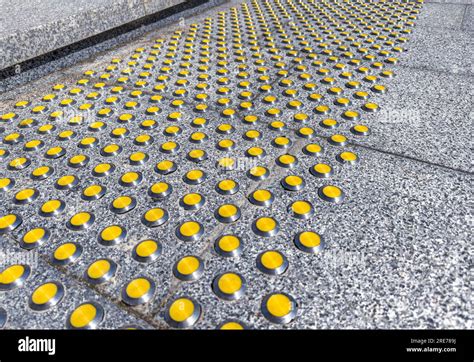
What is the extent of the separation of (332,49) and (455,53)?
1361mm

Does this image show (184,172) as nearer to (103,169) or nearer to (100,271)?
(103,169)

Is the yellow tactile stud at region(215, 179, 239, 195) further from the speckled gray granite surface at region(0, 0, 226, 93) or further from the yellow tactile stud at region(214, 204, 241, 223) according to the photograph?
the speckled gray granite surface at region(0, 0, 226, 93)

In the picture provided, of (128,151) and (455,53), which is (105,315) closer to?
(128,151)

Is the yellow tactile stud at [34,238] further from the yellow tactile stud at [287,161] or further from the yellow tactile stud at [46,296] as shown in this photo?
the yellow tactile stud at [287,161]

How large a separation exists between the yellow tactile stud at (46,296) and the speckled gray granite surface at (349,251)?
40 millimetres

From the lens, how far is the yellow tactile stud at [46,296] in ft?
5.40

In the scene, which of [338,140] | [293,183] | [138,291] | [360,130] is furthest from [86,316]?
[360,130]

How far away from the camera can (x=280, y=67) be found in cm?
392

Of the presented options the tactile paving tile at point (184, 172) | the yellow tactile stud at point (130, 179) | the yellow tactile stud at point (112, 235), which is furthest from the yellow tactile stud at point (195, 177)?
the yellow tactile stud at point (112, 235)

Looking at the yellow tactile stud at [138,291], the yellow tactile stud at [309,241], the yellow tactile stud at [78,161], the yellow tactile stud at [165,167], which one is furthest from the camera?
the yellow tactile stud at [78,161]

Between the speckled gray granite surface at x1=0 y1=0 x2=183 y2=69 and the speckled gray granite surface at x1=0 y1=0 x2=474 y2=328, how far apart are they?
68.2 inches

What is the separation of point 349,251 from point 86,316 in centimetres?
128
